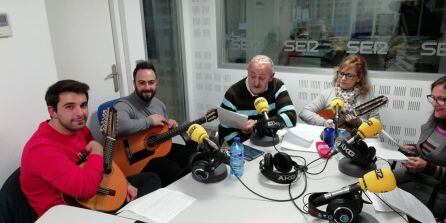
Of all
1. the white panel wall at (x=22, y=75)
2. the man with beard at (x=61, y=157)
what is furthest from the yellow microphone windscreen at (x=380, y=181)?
the white panel wall at (x=22, y=75)

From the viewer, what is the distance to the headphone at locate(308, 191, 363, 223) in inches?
46.3

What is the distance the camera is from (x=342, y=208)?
3.84ft

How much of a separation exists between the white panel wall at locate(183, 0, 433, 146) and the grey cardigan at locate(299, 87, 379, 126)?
0.43 m

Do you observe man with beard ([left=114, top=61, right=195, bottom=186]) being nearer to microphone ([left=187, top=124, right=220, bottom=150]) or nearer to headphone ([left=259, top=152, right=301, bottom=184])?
microphone ([left=187, top=124, right=220, bottom=150])

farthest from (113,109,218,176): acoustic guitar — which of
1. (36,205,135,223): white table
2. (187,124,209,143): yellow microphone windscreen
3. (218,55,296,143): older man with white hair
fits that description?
(36,205,135,223): white table

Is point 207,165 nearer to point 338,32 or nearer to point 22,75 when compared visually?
point 22,75

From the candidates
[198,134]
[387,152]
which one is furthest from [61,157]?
[387,152]

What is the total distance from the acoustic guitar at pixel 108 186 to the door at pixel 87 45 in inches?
35.7

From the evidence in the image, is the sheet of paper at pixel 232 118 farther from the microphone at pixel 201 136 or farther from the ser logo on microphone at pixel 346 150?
the ser logo on microphone at pixel 346 150

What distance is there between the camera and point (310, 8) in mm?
3248

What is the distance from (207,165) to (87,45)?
180 cm

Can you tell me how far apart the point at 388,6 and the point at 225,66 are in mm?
1820

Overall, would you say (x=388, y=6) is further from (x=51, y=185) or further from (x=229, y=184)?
(x=51, y=185)

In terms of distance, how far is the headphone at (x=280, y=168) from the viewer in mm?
1543
